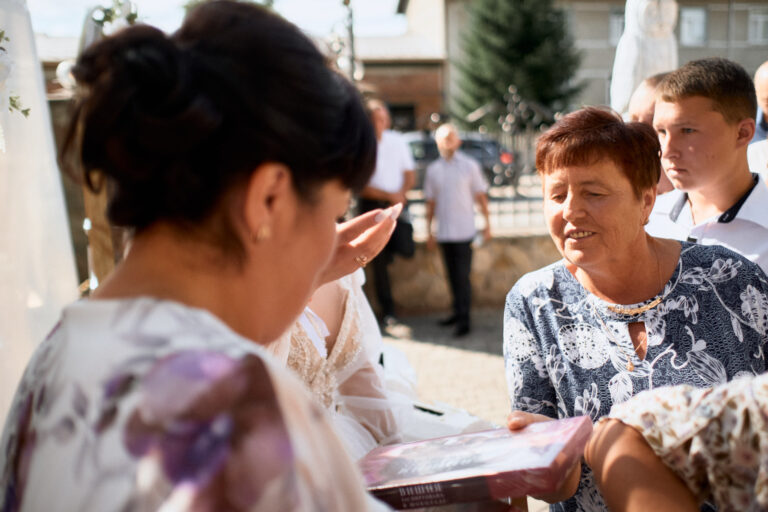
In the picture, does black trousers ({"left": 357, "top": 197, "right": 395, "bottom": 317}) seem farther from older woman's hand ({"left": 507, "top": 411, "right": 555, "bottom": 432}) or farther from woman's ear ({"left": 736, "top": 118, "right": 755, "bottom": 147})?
older woman's hand ({"left": 507, "top": 411, "right": 555, "bottom": 432})

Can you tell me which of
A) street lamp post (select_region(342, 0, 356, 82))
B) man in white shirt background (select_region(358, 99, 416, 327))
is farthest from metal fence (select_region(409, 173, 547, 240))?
street lamp post (select_region(342, 0, 356, 82))

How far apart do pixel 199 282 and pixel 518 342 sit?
50.3 inches

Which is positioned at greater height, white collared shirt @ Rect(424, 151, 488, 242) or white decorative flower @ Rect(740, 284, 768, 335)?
white decorative flower @ Rect(740, 284, 768, 335)

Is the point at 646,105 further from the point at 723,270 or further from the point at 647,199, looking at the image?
the point at 723,270

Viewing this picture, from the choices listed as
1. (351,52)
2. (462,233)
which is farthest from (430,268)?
(351,52)

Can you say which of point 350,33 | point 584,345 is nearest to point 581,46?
point 350,33

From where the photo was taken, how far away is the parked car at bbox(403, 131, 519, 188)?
29.9 feet

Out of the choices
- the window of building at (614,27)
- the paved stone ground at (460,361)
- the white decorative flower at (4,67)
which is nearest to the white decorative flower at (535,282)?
the white decorative flower at (4,67)

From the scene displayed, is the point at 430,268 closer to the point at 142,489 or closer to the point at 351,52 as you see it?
the point at 351,52

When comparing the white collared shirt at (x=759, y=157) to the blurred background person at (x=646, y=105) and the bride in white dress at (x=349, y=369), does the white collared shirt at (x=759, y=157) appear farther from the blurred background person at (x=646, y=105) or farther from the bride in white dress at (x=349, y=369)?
the bride in white dress at (x=349, y=369)

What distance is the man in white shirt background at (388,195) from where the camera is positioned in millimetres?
6684

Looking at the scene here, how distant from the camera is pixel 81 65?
94 centimetres

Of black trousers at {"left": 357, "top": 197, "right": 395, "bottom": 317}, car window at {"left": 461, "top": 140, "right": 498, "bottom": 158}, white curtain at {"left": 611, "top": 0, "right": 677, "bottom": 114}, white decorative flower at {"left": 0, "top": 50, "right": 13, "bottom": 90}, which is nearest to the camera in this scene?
white decorative flower at {"left": 0, "top": 50, "right": 13, "bottom": 90}

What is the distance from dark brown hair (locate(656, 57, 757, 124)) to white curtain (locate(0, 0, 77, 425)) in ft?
8.34
